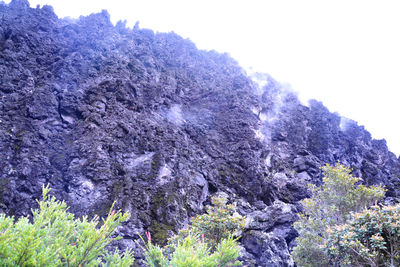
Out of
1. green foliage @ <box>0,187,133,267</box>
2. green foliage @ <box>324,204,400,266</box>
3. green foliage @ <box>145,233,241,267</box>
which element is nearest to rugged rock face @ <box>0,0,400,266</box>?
green foliage @ <box>324,204,400,266</box>

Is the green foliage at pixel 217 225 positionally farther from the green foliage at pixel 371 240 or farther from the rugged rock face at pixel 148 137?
the green foliage at pixel 371 240

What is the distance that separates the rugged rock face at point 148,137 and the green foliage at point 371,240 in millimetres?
6435

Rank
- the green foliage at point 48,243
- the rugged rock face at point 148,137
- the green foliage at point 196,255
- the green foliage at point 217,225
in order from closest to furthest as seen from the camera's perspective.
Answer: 1. the green foliage at point 48,243
2. the green foliage at point 196,255
3. the green foliage at point 217,225
4. the rugged rock face at point 148,137

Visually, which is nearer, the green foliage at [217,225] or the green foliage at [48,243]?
the green foliage at [48,243]

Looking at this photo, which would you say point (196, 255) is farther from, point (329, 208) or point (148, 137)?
point (148, 137)

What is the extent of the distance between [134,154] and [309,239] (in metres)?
22.4

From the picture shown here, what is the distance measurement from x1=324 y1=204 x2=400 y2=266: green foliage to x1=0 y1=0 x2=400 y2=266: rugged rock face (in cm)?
643

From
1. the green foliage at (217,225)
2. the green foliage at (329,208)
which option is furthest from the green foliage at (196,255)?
the green foliage at (329,208)

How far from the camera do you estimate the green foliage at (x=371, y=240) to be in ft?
28.5

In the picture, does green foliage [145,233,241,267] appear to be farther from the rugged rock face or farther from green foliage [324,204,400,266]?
the rugged rock face

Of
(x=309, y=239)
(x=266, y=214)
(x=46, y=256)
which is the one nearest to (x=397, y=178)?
(x=266, y=214)

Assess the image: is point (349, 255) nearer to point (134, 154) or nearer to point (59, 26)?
point (134, 154)

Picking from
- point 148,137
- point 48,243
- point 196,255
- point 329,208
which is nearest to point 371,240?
point 329,208

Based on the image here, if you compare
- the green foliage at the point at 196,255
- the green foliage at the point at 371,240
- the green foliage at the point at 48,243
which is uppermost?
the green foliage at the point at 371,240
